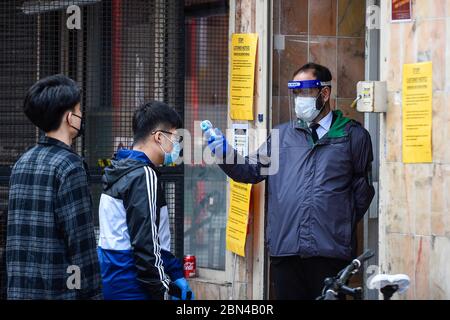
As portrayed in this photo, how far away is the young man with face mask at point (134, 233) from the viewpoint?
472 cm

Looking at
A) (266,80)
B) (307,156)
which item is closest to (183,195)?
(266,80)

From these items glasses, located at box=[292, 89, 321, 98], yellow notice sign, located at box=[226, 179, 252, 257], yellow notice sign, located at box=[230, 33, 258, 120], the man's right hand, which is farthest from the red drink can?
glasses, located at box=[292, 89, 321, 98]

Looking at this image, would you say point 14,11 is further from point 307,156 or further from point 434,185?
point 434,185

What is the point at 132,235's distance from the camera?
4750mm

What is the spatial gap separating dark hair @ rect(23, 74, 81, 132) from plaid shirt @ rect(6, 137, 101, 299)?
0.57 ft

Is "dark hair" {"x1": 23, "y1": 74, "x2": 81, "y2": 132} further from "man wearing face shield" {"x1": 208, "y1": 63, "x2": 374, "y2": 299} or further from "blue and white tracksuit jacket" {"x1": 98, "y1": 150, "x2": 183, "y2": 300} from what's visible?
"man wearing face shield" {"x1": 208, "y1": 63, "x2": 374, "y2": 299}

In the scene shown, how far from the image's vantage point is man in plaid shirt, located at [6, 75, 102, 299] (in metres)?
4.38

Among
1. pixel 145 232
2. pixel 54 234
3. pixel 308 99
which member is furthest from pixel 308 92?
pixel 54 234

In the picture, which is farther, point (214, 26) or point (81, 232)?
point (214, 26)

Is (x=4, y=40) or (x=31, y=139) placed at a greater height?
(x=4, y=40)

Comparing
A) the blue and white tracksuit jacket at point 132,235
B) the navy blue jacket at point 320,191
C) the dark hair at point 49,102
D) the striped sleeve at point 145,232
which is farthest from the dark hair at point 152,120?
the navy blue jacket at point 320,191

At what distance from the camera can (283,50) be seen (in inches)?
271

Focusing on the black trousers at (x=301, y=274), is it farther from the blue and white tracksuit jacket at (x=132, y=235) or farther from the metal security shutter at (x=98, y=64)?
the metal security shutter at (x=98, y=64)
